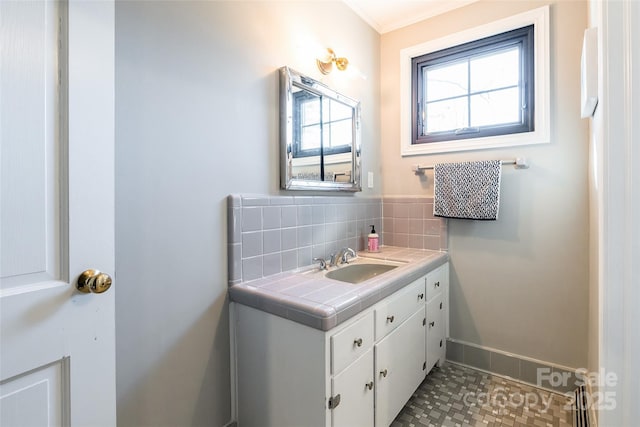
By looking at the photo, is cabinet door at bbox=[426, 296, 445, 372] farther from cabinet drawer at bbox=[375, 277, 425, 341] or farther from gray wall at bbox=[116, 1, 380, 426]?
gray wall at bbox=[116, 1, 380, 426]

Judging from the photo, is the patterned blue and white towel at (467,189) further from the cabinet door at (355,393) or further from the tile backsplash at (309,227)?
the cabinet door at (355,393)

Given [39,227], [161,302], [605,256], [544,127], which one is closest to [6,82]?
[39,227]

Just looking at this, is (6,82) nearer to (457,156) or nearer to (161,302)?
(161,302)

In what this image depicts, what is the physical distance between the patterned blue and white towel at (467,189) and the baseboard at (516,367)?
0.88 m

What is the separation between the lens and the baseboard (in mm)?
1743

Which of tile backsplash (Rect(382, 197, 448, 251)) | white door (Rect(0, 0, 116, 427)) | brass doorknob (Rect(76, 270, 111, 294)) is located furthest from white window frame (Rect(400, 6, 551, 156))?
brass doorknob (Rect(76, 270, 111, 294))

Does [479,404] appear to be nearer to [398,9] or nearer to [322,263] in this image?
[322,263]

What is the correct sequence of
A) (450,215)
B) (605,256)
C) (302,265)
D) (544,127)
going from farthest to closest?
1. (450,215)
2. (544,127)
3. (302,265)
4. (605,256)

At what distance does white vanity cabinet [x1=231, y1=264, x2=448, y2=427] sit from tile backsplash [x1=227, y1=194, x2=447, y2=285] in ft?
0.83

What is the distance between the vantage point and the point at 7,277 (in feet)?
2.08

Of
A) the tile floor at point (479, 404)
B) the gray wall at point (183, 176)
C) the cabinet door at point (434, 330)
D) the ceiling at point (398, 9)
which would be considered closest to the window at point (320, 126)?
the gray wall at point (183, 176)

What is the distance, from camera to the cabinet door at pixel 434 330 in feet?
5.80

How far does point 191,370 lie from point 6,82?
40.8 inches

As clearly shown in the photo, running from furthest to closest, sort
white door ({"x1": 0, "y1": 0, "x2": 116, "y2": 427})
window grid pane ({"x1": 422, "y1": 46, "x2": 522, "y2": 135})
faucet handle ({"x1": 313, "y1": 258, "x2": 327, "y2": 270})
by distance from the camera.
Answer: window grid pane ({"x1": 422, "y1": 46, "x2": 522, "y2": 135}) → faucet handle ({"x1": 313, "y1": 258, "x2": 327, "y2": 270}) → white door ({"x1": 0, "y1": 0, "x2": 116, "y2": 427})
